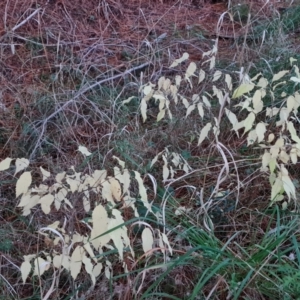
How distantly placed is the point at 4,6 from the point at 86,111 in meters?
0.96

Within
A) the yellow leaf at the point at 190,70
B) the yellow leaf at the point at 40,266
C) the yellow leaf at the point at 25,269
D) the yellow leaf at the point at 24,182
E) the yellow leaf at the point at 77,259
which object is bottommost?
the yellow leaf at the point at 40,266

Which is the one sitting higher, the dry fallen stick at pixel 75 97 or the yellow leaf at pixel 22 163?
the yellow leaf at pixel 22 163

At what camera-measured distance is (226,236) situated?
5.16ft

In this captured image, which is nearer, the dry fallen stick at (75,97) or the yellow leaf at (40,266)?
the yellow leaf at (40,266)

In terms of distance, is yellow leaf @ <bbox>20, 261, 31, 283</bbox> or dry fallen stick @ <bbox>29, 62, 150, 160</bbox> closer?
yellow leaf @ <bbox>20, 261, 31, 283</bbox>

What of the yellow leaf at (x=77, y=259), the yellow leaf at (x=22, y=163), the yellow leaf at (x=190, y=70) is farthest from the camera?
the yellow leaf at (x=190, y=70)

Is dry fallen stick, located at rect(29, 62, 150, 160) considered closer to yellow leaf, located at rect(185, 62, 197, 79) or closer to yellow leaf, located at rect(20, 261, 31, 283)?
yellow leaf, located at rect(185, 62, 197, 79)

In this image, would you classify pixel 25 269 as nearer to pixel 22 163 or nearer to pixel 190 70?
pixel 22 163

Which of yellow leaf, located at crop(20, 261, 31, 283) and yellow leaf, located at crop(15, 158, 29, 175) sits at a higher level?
yellow leaf, located at crop(15, 158, 29, 175)

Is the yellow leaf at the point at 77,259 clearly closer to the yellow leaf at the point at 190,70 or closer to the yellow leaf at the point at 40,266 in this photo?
the yellow leaf at the point at 40,266

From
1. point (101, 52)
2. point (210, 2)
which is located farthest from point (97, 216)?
point (210, 2)

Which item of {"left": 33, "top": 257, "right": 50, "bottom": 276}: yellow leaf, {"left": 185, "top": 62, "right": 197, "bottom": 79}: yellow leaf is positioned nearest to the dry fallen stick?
{"left": 185, "top": 62, "right": 197, "bottom": 79}: yellow leaf

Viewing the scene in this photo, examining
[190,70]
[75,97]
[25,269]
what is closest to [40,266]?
[25,269]

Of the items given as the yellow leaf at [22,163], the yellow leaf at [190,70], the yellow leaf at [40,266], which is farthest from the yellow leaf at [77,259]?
the yellow leaf at [190,70]
